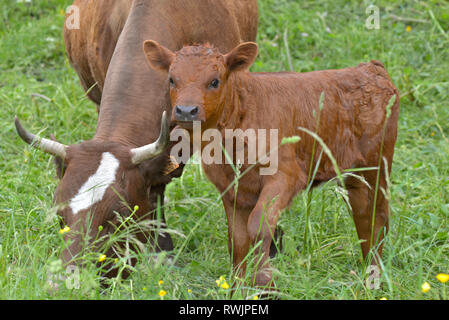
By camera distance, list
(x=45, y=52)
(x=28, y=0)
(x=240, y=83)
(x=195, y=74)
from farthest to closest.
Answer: (x=28, y=0) < (x=45, y=52) < (x=240, y=83) < (x=195, y=74)

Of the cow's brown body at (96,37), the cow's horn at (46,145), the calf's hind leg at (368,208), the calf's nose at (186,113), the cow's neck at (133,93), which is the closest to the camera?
the calf's nose at (186,113)

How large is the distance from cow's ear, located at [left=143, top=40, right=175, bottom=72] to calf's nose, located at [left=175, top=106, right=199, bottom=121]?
59cm

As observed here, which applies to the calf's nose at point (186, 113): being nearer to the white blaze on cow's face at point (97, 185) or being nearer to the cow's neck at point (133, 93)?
the white blaze on cow's face at point (97, 185)

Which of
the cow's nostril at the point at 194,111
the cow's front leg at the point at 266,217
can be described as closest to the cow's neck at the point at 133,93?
the cow's nostril at the point at 194,111

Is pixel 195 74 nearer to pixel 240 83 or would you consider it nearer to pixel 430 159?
pixel 240 83

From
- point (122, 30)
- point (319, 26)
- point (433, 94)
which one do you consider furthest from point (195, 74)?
point (319, 26)

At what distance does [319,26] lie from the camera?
9.20 metres

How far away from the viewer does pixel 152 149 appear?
14.6 feet

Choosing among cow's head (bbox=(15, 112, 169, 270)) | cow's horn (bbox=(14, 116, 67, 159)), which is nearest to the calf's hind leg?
cow's head (bbox=(15, 112, 169, 270))

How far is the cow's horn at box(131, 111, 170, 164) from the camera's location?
170 inches

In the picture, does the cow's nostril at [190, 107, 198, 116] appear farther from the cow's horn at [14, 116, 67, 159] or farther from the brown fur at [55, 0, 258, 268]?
the cow's horn at [14, 116, 67, 159]

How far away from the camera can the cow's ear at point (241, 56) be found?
422cm

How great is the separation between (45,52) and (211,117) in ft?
18.2

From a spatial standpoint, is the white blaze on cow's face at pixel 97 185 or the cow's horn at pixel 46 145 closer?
the white blaze on cow's face at pixel 97 185
